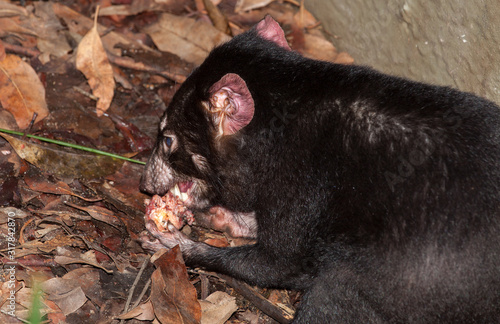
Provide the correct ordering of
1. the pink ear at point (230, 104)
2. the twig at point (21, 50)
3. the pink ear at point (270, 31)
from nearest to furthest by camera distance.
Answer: the pink ear at point (230, 104), the pink ear at point (270, 31), the twig at point (21, 50)

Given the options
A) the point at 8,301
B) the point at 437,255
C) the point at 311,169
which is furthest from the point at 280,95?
the point at 8,301

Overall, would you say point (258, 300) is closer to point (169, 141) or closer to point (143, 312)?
point (143, 312)

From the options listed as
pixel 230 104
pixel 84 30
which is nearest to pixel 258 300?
pixel 230 104

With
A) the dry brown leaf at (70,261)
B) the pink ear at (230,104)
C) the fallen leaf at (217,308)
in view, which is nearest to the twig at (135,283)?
the dry brown leaf at (70,261)

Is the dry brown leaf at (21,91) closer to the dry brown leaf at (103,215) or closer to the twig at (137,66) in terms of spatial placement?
the twig at (137,66)

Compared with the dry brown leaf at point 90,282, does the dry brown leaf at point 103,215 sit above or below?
above

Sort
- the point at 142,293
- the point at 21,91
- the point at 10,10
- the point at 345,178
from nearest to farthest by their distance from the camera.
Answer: the point at 345,178 → the point at 142,293 → the point at 21,91 → the point at 10,10

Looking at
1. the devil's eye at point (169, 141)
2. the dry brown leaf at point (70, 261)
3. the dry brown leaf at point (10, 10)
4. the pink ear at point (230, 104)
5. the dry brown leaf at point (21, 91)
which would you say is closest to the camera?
the pink ear at point (230, 104)
